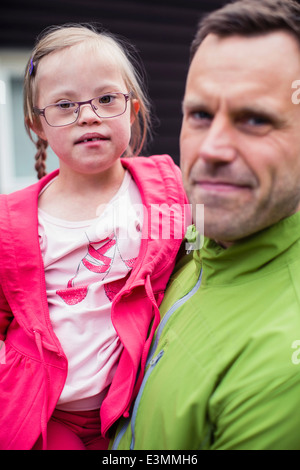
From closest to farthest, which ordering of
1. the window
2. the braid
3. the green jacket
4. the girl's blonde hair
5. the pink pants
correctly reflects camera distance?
1. the green jacket
2. the pink pants
3. the girl's blonde hair
4. the braid
5. the window

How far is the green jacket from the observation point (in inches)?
42.6

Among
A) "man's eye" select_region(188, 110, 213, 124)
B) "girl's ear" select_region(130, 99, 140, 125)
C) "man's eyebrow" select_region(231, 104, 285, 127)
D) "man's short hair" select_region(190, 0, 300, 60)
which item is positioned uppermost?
"man's short hair" select_region(190, 0, 300, 60)

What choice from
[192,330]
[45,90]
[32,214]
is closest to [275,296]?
[192,330]

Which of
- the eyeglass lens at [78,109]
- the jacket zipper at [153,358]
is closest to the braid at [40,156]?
the eyeglass lens at [78,109]

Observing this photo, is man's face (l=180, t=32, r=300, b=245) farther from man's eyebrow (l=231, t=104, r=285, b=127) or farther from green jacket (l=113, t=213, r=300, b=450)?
green jacket (l=113, t=213, r=300, b=450)

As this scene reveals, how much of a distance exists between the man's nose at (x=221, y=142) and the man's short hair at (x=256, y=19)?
8.9 inches

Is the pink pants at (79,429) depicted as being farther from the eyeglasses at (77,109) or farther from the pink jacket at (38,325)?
the eyeglasses at (77,109)

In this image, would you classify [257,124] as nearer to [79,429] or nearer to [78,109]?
[78,109]

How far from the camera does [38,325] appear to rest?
1.71 m

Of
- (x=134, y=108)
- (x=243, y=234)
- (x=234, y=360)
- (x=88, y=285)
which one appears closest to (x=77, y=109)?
(x=134, y=108)

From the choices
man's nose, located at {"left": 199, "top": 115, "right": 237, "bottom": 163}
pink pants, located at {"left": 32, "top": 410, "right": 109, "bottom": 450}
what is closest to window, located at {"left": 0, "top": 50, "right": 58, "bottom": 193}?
pink pants, located at {"left": 32, "top": 410, "right": 109, "bottom": 450}

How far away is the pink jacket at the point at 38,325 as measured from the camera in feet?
5.35

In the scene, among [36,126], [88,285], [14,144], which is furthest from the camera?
[14,144]

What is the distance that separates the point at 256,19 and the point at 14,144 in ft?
17.2
